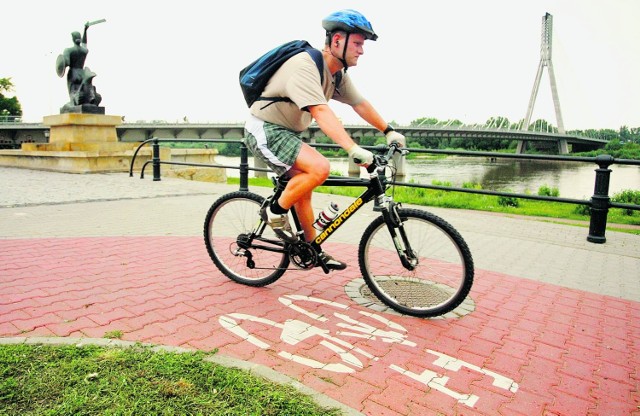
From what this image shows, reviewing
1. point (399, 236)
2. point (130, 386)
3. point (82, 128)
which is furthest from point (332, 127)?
point (82, 128)

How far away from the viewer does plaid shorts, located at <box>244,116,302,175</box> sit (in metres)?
3.22

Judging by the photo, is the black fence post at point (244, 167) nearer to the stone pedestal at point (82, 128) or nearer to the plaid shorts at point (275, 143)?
the plaid shorts at point (275, 143)

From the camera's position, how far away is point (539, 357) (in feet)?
9.07

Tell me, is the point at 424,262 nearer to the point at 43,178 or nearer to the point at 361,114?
the point at 361,114

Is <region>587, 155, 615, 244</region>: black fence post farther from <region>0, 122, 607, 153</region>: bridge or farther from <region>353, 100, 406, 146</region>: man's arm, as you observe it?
<region>0, 122, 607, 153</region>: bridge

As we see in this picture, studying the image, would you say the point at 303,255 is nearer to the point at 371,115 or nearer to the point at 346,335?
the point at 346,335

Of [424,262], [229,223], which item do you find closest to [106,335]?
[229,223]

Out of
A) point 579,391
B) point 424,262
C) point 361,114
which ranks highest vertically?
point 361,114

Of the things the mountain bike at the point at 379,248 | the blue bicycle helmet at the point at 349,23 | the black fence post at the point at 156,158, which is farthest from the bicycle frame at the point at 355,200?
the black fence post at the point at 156,158

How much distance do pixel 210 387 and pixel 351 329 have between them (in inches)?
43.2

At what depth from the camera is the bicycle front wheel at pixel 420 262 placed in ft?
10.1

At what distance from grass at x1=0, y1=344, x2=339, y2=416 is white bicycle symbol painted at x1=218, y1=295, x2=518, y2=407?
1.39ft

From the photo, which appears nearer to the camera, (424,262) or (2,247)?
(424,262)

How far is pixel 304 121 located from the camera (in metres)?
3.35
